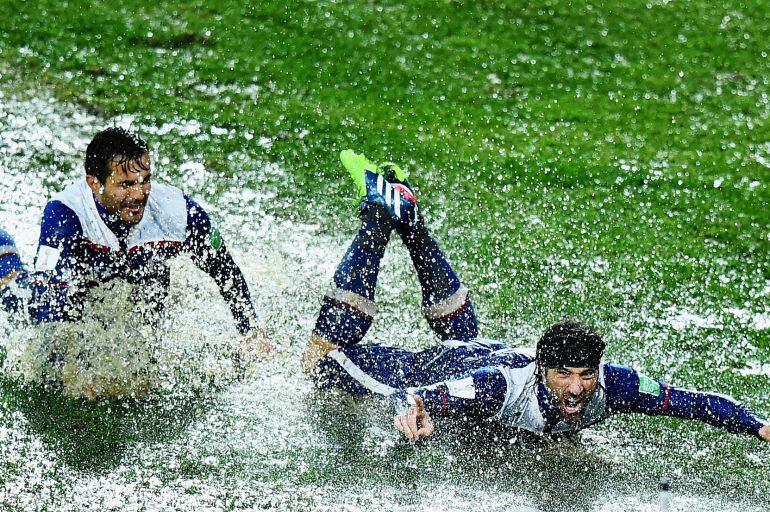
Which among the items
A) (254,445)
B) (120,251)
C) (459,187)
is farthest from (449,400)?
(459,187)

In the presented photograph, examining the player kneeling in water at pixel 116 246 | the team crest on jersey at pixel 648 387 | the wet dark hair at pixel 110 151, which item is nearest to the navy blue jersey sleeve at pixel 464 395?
the team crest on jersey at pixel 648 387

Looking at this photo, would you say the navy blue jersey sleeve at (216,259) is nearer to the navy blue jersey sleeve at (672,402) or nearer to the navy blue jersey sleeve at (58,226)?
the navy blue jersey sleeve at (58,226)

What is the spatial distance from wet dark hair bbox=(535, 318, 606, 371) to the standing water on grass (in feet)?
2.15

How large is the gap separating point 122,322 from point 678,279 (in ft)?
11.2

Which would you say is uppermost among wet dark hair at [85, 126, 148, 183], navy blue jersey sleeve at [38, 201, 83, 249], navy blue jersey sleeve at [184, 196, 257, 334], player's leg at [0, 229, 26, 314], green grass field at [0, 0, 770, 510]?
wet dark hair at [85, 126, 148, 183]

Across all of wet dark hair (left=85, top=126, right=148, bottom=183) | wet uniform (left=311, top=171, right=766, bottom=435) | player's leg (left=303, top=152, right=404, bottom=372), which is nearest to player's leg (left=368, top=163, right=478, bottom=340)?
wet uniform (left=311, top=171, right=766, bottom=435)

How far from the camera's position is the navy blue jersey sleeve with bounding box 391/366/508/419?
4934 mm

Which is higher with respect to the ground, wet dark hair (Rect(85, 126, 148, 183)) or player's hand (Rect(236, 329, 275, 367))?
wet dark hair (Rect(85, 126, 148, 183))

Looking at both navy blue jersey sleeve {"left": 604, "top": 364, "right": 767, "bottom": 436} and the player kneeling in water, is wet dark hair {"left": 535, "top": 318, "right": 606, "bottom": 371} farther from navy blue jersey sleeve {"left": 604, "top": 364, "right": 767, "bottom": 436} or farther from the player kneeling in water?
the player kneeling in water

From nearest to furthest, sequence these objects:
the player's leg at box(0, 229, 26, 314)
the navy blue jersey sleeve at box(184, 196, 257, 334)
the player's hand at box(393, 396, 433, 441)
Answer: the player's hand at box(393, 396, 433, 441), the navy blue jersey sleeve at box(184, 196, 257, 334), the player's leg at box(0, 229, 26, 314)

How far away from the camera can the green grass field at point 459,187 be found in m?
5.23

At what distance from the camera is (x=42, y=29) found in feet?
34.2

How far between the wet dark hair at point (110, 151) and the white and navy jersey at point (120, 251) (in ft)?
0.51

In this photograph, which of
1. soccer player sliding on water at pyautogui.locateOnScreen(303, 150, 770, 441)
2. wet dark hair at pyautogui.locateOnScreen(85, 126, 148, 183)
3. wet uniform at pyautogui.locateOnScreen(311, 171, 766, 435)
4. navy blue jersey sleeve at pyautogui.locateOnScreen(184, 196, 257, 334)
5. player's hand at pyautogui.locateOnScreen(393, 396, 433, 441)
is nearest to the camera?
player's hand at pyautogui.locateOnScreen(393, 396, 433, 441)
